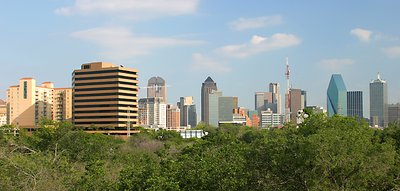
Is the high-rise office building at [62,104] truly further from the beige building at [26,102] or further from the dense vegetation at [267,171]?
the dense vegetation at [267,171]

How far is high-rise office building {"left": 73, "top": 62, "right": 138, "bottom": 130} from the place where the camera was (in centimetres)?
9244

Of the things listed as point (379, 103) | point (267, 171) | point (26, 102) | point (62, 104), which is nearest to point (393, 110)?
point (379, 103)

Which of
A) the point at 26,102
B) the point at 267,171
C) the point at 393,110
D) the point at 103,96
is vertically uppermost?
the point at 103,96

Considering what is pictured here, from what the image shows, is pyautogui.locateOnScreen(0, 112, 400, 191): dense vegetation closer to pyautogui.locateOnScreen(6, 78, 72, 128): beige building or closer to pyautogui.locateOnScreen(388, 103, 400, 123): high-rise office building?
pyautogui.locateOnScreen(6, 78, 72, 128): beige building

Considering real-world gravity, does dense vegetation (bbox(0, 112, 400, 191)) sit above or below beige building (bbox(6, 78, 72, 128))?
below

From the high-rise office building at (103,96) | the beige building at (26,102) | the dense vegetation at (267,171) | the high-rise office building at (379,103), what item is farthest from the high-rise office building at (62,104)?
the high-rise office building at (379,103)

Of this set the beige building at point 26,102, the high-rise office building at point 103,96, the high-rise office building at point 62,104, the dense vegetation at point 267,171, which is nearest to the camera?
the dense vegetation at point 267,171

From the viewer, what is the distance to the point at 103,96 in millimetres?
93000

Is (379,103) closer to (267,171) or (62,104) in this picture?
(62,104)

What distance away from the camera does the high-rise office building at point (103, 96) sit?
92.4 meters

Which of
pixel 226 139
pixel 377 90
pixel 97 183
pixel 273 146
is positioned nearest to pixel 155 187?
pixel 97 183

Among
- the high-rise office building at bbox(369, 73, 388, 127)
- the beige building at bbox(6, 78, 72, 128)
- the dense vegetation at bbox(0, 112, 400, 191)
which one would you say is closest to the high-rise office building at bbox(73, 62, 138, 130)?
the beige building at bbox(6, 78, 72, 128)

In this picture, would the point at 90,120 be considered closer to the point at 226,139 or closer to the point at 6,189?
the point at 226,139

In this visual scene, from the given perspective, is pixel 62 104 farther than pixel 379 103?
No
